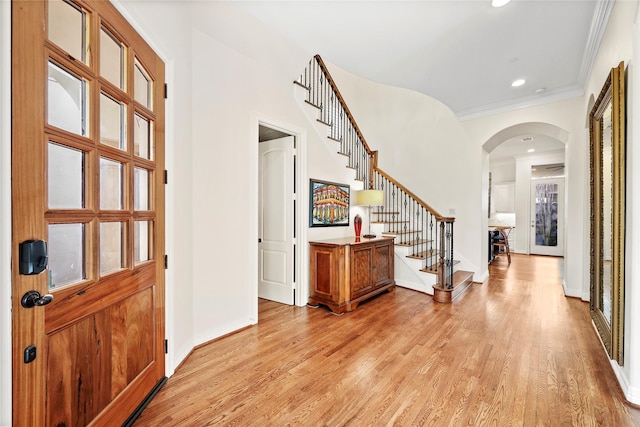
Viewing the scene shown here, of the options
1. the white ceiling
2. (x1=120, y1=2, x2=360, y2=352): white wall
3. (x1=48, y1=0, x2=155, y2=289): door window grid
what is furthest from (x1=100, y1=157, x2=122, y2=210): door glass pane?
the white ceiling

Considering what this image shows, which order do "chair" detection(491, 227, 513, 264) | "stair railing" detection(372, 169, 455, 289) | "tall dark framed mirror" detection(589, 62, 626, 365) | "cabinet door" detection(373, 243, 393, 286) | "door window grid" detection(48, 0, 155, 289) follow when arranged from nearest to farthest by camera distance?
1. "door window grid" detection(48, 0, 155, 289)
2. "tall dark framed mirror" detection(589, 62, 626, 365)
3. "cabinet door" detection(373, 243, 393, 286)
4. "stair railing" detection(372, 169, 455, 289)
5. "chair" detection(491, 227, 513, 264)

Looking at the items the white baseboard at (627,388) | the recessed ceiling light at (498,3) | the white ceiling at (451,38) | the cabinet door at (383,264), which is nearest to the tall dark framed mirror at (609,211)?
the white baseboard at (627,388)

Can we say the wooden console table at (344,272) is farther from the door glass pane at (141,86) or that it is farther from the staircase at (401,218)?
the door glass pane at (141,86)

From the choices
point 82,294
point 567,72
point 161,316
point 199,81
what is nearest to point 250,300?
point 161,316

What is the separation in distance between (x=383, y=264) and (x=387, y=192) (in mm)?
2164

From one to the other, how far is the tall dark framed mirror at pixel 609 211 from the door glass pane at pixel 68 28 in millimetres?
3377

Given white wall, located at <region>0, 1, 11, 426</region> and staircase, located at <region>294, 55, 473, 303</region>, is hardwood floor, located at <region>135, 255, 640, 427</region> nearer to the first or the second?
staircase, located at <region>294, 55, 473, 303</region>

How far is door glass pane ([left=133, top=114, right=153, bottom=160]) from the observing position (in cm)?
184

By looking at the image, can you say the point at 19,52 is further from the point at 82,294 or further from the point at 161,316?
the point at 161,316

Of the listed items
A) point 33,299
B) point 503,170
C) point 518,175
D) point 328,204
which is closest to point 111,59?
point 33,299

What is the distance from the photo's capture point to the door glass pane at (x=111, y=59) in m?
1.52

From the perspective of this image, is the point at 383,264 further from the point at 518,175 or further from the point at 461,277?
the point at 518,175

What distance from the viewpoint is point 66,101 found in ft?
4.20

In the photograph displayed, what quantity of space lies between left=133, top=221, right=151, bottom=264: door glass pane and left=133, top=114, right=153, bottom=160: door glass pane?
45 cm
